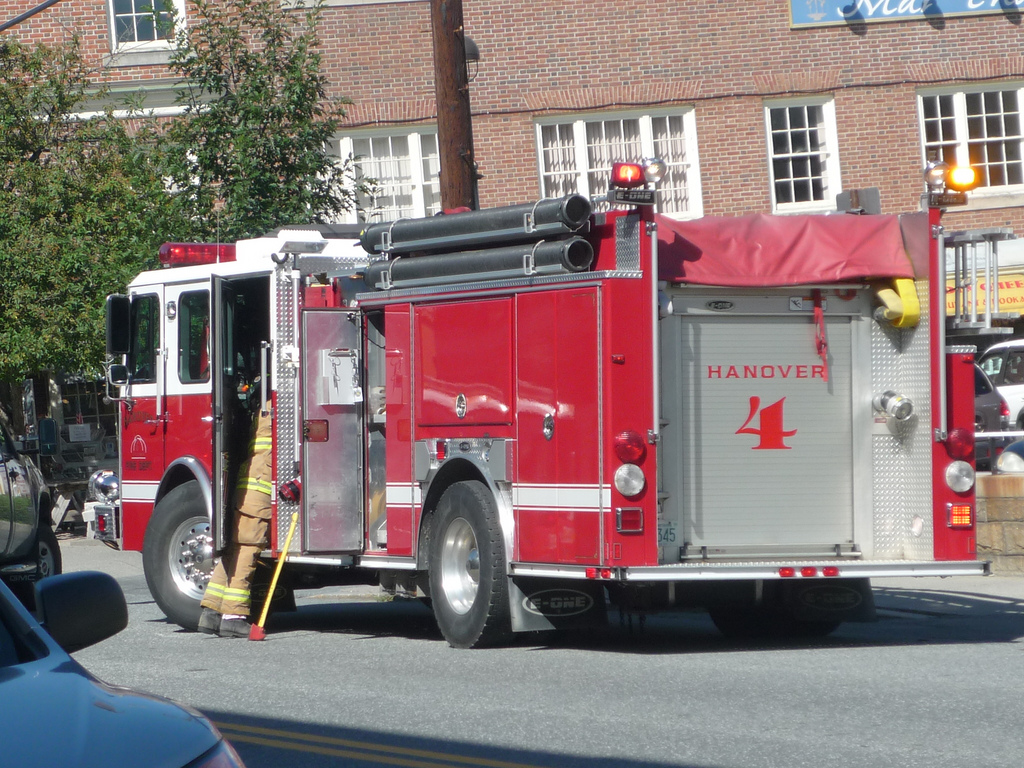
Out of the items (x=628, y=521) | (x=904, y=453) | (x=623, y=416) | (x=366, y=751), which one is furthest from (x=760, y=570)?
(x=366, y=751)

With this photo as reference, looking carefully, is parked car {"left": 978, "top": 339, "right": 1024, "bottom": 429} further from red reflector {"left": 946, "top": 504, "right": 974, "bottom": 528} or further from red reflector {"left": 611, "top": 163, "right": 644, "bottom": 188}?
red reflector {"left": 611, "top": 163, "right": 644, "bottom": 188}

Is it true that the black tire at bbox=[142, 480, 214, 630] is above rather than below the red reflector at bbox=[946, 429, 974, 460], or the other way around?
below

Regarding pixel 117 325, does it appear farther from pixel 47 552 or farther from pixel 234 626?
pixel 234 626

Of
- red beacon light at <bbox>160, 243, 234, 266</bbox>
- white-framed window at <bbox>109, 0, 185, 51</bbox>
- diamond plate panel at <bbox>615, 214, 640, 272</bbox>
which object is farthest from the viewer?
white-framed window at <bbox>109, 0, 185, 51</bbox>

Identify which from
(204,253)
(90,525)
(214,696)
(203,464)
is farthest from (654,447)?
(90,525)

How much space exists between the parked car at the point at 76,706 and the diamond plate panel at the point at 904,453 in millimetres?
6654

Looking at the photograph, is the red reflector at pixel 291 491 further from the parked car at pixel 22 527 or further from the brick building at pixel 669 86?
the brick building at pixel 669 86

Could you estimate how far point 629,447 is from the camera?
8.59 meters

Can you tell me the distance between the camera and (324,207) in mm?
19141

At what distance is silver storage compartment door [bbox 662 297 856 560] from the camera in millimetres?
9070

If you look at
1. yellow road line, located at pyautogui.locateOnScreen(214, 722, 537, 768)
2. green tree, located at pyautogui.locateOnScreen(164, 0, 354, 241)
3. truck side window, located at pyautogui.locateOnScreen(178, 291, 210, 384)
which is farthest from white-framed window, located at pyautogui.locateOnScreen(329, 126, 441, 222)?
yellow road line, located at pyautogui.locateOnScreen(214, 722, 537, 768)

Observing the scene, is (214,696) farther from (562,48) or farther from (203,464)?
(562,48)

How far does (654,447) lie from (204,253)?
4899 millimetres

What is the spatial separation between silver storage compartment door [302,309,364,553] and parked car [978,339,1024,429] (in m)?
16.5
